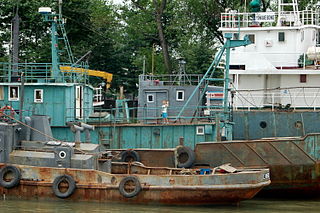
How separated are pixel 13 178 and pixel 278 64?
13.2 meters

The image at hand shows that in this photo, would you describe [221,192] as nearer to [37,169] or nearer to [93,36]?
[37,169]

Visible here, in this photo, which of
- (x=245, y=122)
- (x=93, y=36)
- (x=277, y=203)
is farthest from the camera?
(x=93, y=36)

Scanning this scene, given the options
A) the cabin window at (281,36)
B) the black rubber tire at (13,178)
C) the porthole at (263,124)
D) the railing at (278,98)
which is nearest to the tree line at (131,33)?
the cabin window at (281,36)

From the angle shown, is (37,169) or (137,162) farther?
(137,162)

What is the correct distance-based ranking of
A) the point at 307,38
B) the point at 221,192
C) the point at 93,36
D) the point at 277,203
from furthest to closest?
1. the point at 93,36
2. the point at 307,38
3. the point at 277,203
4. the point at 221,192

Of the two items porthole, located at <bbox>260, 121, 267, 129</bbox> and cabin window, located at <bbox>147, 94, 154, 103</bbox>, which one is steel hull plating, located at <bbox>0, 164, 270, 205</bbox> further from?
cabin window, located at <bbox>147, 94, 154, 103</bbox>

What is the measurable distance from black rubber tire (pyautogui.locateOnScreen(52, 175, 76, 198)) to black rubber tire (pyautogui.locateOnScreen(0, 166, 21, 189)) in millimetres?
1208

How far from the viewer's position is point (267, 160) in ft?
80.0

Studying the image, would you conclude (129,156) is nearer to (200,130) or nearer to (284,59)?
(200,130)

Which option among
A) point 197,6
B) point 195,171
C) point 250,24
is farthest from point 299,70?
point 197,6

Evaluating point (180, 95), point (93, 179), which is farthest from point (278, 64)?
point (93, 179)

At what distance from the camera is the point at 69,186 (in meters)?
22.0

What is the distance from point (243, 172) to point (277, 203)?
2669mm

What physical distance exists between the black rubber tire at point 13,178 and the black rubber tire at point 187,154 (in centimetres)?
565
